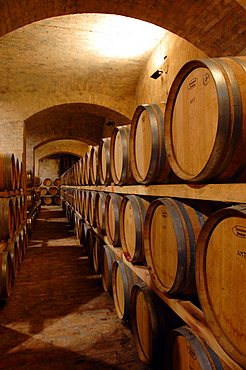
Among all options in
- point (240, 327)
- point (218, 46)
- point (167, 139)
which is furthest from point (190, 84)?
point (218, 46)

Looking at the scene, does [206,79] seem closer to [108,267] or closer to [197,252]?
[197,252]

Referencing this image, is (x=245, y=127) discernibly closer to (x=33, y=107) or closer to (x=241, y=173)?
(x=241, y=173)

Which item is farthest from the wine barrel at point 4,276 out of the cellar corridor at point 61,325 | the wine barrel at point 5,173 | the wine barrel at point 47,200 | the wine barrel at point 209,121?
the wine barrel at point 47,200

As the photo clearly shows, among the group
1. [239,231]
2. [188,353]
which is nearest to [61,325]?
[188,353]

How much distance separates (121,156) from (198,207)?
1.44 m

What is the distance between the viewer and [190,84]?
1502mm

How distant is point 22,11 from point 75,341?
4843 mm

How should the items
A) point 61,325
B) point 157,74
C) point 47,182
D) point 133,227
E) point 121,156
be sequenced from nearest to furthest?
1. point 133,227
2. point 121,156
3. point 61,325
4. point 157,74
5. point 47,182

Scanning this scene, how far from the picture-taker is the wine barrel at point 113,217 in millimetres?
3129

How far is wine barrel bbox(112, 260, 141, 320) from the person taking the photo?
2797 mm

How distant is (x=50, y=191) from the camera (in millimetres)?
21281

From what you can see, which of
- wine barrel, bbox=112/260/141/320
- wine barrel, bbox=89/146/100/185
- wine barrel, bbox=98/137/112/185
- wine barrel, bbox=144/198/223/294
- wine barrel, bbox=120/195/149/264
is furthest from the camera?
wine barrel, bbox=89/146/100/185

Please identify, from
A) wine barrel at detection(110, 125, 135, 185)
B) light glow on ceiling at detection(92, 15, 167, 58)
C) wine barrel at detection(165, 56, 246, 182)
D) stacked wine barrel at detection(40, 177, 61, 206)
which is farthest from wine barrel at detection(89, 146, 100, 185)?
stacked wine barrel at detection(40, 177, 61, 206)

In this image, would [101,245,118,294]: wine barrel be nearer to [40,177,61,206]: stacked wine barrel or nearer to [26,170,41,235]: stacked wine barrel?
[26,170,41,235]: stacked wine barrel
